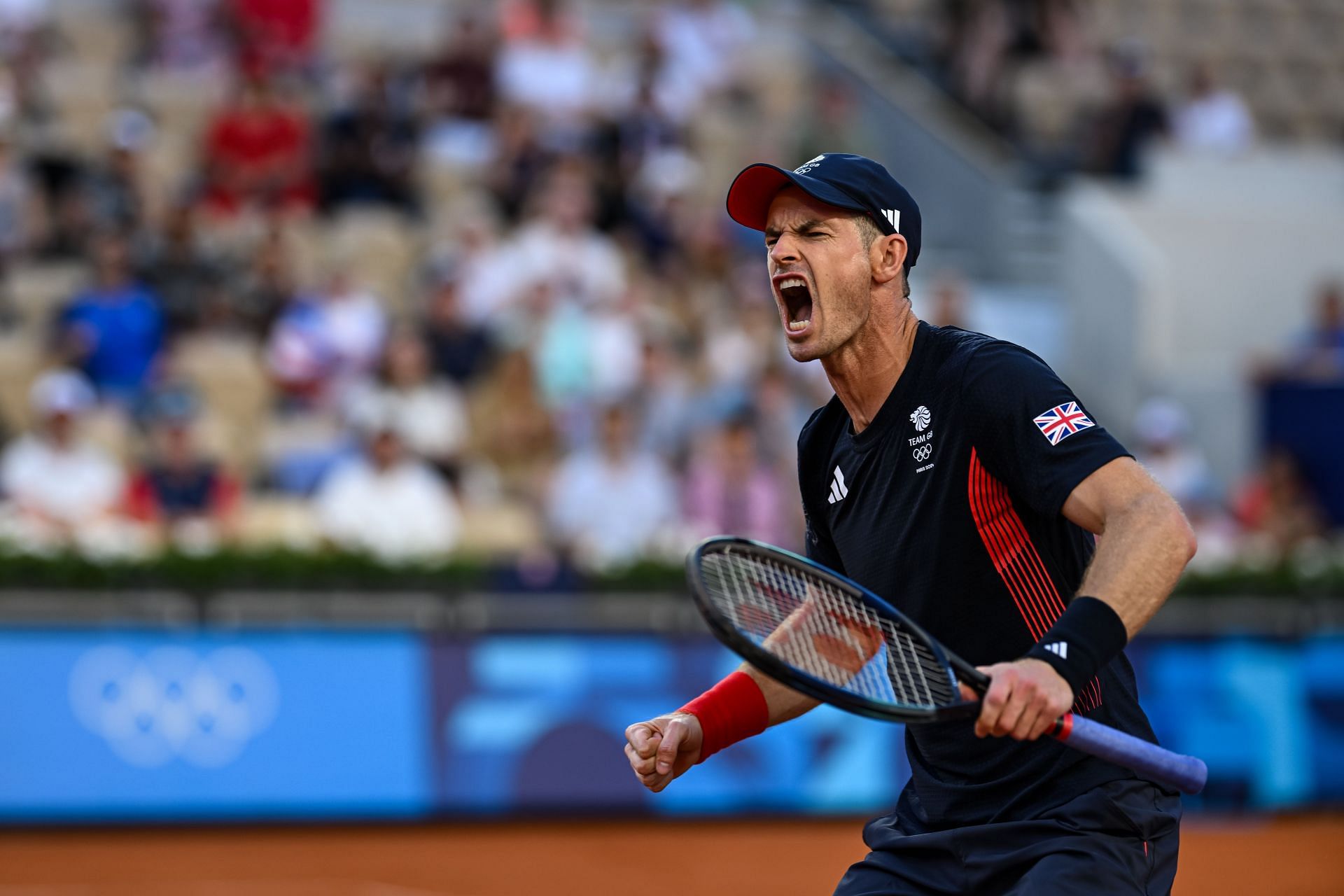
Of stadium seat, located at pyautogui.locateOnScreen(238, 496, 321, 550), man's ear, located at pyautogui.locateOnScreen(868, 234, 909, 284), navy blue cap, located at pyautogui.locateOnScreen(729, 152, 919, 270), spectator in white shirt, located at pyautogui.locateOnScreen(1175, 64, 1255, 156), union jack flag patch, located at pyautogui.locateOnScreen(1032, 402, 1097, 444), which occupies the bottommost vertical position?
union jack flag patch, located at pyautogui.locateOnScreen(1032, 402, 1097, 444)

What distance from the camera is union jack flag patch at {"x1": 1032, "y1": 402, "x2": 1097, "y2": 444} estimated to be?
3.57 metres

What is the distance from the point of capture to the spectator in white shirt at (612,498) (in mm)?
11414

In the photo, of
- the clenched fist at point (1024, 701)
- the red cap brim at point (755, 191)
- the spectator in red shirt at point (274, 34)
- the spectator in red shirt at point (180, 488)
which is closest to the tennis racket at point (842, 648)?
the clenched fist at point (1024, 701)

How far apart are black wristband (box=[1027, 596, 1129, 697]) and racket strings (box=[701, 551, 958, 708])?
0.80 ft

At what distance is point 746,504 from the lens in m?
11.3

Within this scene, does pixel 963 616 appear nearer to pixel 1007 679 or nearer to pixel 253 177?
pixel 1007 679

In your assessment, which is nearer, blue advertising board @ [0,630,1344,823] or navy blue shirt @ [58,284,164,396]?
blue advertising board @ [0,630,1344,823]

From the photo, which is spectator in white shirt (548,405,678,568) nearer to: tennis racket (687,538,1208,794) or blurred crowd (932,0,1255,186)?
blurred crowd (932,0,1255,186)

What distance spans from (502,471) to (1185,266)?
23.3 ft

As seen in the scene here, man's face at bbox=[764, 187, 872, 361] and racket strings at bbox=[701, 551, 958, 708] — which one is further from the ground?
man's face at bbox=[764, 187, 872, 361]

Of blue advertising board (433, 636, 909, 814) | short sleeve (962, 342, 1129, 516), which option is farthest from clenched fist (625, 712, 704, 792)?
blue advertising board (433, 636, 909, 814)

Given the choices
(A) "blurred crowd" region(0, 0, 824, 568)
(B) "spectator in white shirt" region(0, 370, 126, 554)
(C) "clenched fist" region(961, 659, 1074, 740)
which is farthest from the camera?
(A) "blurred crowd" region(0, 0, 824, 568)

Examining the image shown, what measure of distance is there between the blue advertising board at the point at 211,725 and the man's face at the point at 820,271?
6.72 meters

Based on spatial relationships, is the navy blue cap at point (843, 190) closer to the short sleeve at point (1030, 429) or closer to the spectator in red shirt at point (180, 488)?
the short sleeve at point (1030, 429)
